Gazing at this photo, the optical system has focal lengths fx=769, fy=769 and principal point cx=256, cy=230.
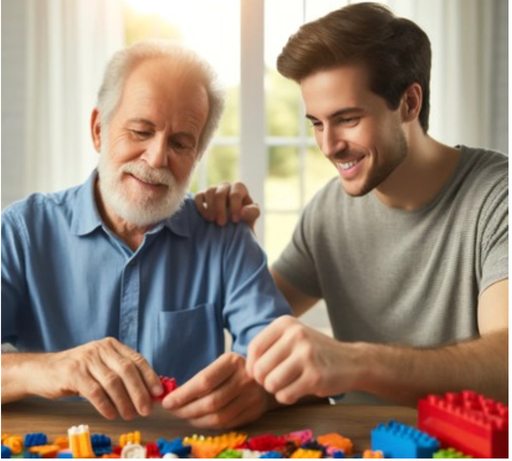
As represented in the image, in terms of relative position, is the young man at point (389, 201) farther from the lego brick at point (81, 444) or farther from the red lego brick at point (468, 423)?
the lego brick at point (81, 444)

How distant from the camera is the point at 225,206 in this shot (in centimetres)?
144

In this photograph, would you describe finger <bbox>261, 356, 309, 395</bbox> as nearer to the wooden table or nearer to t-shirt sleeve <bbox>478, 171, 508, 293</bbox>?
the wooden table

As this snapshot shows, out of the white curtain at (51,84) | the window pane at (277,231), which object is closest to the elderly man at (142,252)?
the white curtain at (51,84)

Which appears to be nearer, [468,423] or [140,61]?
[468,423]

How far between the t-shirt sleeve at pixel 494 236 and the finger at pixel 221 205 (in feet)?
1.60

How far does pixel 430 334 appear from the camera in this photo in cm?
154

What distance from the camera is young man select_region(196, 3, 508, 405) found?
4.85 feet

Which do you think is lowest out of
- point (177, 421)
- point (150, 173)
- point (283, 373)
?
point (177, 421)

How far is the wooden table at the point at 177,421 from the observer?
104cm

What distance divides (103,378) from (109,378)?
10 millimetres

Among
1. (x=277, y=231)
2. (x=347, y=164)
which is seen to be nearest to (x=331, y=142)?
(x=347, y=164)

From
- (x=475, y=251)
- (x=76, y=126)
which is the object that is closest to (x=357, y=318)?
(x=475, y=251)

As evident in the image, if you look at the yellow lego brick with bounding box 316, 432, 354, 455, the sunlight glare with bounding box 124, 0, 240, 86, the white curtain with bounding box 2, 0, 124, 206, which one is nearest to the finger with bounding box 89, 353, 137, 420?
the yellow lego brick with bounding box 316, 432, 354, 455

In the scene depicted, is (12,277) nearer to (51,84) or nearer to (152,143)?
(152,143)
